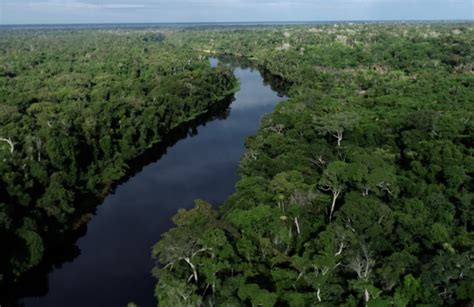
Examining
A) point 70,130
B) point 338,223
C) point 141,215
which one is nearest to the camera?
point 338,223

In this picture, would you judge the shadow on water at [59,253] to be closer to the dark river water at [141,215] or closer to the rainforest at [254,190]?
the rainforest at [254,190]

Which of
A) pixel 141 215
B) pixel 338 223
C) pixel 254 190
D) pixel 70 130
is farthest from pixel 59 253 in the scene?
pixel 338 223

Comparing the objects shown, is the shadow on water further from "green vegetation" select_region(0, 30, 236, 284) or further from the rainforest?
"green vegetation" select_region(0, 30, 236, 284)

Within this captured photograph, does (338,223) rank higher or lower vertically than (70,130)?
lower

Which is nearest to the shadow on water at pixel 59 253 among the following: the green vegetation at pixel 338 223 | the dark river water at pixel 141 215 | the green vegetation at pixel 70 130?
the dark river water at pixel 141 215

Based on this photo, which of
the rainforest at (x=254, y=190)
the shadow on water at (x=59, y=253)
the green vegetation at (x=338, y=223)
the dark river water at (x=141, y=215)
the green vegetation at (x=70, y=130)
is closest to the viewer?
the green vegetation at (x=338, y=223)

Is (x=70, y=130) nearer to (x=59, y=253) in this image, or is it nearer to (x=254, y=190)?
(x=59, y=253)

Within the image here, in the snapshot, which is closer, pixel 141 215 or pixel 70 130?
pixel 141 215
